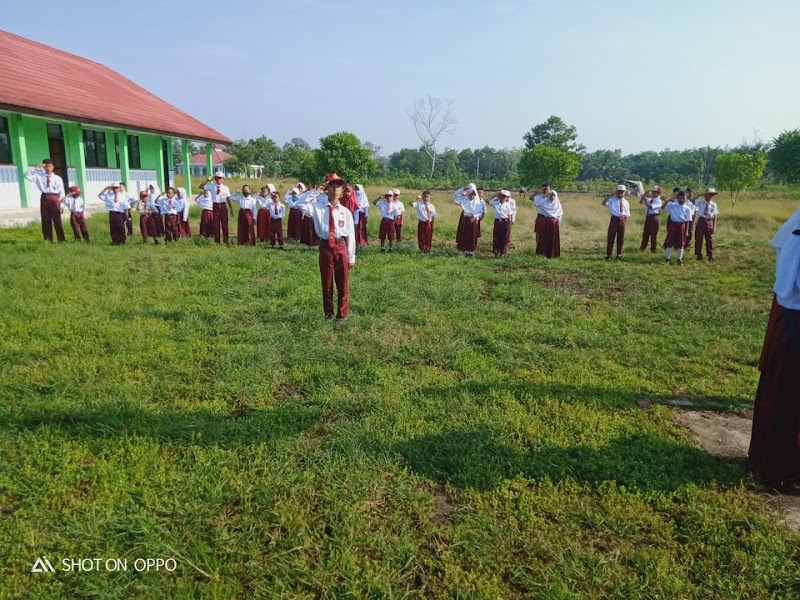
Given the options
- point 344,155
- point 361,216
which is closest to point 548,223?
point 361,216

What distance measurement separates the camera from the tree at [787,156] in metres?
30.3

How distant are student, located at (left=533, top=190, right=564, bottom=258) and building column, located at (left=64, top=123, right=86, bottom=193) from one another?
13.6m

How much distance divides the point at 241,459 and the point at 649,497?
8.28 ft

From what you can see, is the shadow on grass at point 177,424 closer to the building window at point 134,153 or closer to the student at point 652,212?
the student at point 652,212

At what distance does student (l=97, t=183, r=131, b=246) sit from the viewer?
1190cm

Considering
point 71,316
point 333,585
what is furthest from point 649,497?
point 71,316

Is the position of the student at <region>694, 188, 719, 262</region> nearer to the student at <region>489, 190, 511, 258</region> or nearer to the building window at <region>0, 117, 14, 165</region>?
the student at <region>489, 190, 511, 258</region>

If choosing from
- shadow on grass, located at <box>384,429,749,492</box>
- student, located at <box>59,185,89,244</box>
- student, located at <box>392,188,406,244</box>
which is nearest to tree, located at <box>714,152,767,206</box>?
student, located at <box>392,188,406,244</box>

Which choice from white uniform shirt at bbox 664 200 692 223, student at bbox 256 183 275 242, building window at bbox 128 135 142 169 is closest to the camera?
white uniform shirt at bbox 664 200 692 223

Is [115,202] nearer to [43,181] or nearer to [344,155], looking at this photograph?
[43,181]

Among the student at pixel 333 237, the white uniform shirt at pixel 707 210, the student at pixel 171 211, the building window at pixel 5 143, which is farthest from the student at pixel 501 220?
the building window at pixel 5 143

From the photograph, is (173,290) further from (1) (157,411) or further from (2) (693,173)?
(2) (693,173)

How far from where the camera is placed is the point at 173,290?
774cm

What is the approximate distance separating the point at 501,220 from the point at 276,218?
5.51 meters
